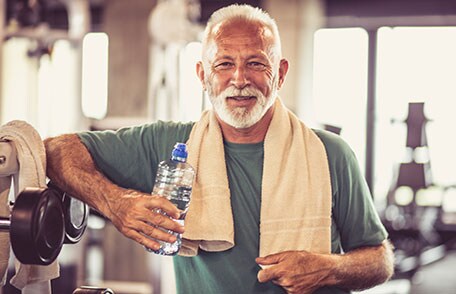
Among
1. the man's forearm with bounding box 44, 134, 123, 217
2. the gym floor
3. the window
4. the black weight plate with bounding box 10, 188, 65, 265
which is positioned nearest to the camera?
the black weight plate with bounding box 10, 188, 65, 265

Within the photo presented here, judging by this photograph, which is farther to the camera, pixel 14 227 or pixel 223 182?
pixel 223 182

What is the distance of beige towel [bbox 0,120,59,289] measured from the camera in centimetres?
161

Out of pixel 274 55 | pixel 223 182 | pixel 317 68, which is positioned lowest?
pixel 223 182

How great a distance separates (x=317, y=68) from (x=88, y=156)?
546 cm

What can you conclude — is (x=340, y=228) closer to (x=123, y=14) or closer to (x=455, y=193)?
(x=123, y=14)

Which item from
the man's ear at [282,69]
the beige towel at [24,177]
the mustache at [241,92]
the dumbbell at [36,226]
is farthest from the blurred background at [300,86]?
the dumbbell at [36,226]

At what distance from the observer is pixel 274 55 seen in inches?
72.2

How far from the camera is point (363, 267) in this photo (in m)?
1.81

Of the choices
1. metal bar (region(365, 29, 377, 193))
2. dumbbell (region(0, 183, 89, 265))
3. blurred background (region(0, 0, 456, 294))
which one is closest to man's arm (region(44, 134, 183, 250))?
dumbbell (region(0, 183, 89, 265))

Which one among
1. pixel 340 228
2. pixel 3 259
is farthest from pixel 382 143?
pixel 3 259

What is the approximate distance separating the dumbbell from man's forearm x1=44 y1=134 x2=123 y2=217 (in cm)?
12

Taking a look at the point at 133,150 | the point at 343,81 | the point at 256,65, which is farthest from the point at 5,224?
the point at 343,81

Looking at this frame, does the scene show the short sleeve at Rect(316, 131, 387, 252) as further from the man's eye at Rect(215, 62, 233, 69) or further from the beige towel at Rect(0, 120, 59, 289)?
the beige towel at Rect(0, 120, 59, 289)

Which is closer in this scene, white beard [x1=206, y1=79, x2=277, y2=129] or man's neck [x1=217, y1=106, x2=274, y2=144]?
white beard [x1=206, y1=79, x2=277, y2=129]
